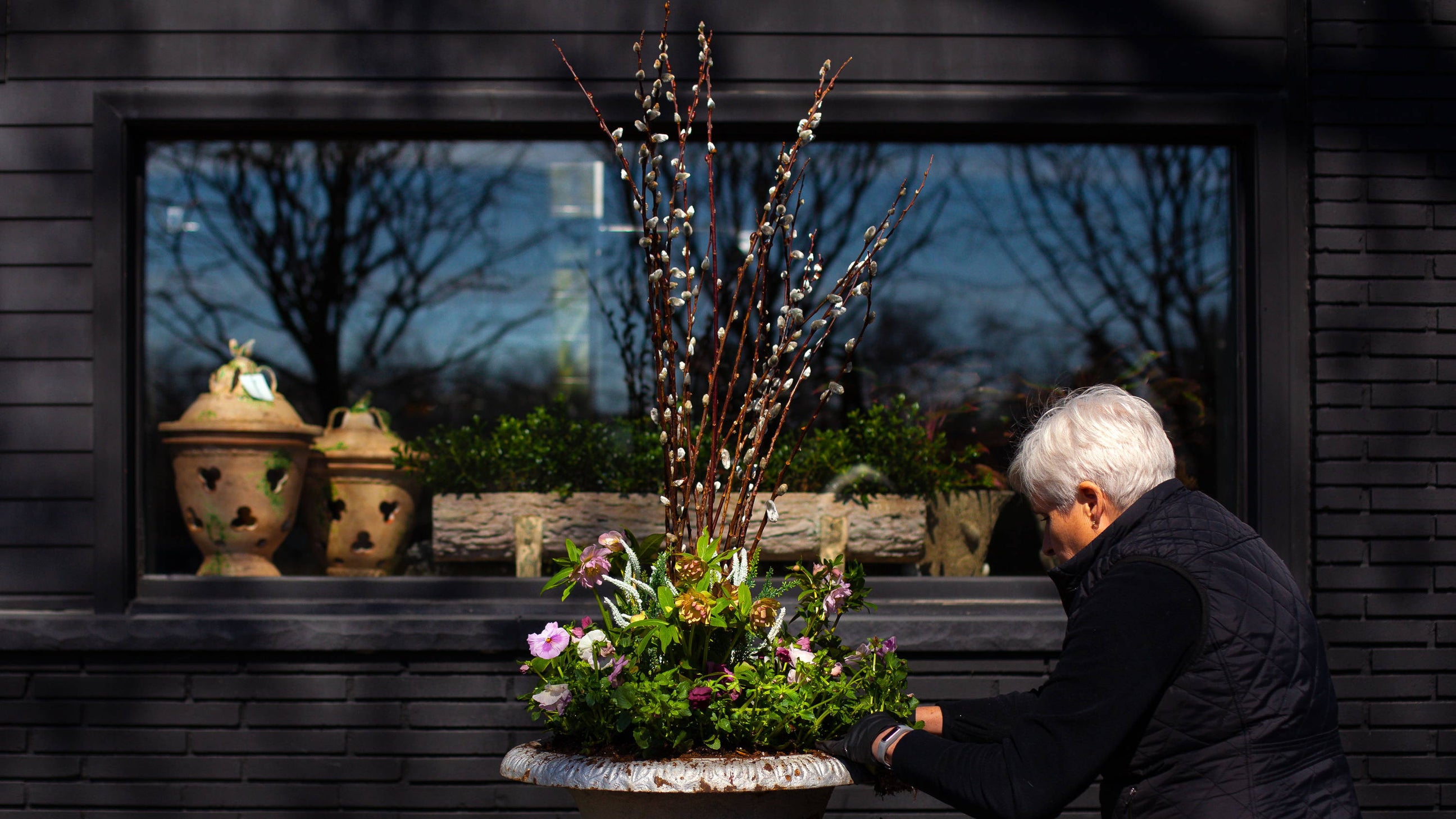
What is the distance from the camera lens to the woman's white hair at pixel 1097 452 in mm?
2064

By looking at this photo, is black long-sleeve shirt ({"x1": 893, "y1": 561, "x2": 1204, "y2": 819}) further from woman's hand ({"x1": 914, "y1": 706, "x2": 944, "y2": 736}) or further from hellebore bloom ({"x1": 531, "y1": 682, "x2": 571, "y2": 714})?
hellebore bloom ({"x1": 531, "y1": 682, "x2": 571, "y2": 714})

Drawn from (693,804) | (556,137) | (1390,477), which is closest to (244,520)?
(556,137)

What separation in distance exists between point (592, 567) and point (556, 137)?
221 cm

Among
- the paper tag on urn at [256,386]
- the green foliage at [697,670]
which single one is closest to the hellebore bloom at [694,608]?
the green foliage at [697,670]

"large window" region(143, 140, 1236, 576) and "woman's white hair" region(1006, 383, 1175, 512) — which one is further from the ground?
"large window" region(143, 140, 1236, 576)

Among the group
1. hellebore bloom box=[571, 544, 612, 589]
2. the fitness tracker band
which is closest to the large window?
hellebore bloom box=[571, 544, 612, 589]

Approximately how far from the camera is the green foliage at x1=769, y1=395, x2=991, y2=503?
4277 mm

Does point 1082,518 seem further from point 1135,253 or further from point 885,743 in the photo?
point 1135,253

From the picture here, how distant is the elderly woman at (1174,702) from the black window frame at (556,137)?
200 cm

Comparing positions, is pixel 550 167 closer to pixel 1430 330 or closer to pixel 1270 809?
pixel 1430 330

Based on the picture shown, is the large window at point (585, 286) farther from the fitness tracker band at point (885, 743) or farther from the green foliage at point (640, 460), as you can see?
the fitness tracker band at point (885, 743)

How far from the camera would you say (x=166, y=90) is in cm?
398

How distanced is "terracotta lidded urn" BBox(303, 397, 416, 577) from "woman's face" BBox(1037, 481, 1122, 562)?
2.75 metres

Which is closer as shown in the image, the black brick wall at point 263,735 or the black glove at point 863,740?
the black glove at point 863,740
